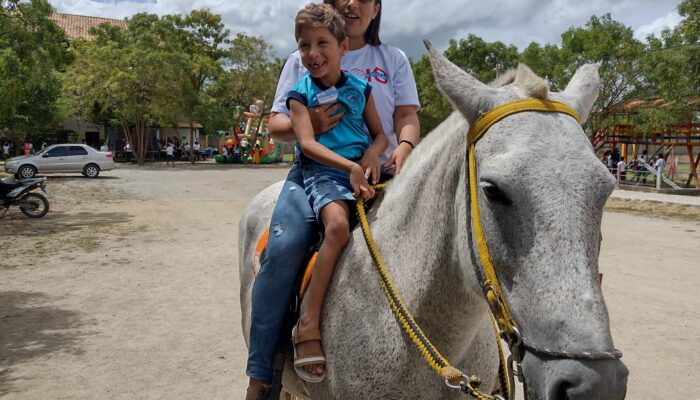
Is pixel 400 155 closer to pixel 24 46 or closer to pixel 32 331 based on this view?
pixel 32 331

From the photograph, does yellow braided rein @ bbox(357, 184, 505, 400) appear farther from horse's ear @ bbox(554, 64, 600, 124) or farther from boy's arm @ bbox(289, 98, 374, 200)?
horse's ear @ bbox(554, 64, 600, 124)

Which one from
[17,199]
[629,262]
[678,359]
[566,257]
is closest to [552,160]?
[566,257]

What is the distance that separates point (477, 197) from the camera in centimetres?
164

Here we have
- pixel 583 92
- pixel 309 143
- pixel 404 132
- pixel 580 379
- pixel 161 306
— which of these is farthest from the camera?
pixel 161 306

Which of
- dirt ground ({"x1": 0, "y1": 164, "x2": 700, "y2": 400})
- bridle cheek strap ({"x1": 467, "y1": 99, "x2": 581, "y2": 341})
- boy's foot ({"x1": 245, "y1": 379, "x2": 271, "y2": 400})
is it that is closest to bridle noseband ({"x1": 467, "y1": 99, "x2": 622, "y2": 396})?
bridle cheek strap ({"x1": 467, "y1": 99, "x2": 581, "y2": 341})

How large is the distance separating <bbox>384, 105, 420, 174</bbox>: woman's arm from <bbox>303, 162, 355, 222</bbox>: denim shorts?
0.26 metres

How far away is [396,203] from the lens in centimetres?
221

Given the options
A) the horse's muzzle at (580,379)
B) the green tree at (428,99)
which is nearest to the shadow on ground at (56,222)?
the horse's muzzle at (580,379)

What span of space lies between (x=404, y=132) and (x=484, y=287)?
4.10ft

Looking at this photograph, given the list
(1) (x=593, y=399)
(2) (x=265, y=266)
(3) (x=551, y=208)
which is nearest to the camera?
(1) (x=593, y=399)

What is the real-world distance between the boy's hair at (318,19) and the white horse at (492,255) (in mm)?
709

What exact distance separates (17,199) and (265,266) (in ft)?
44.7

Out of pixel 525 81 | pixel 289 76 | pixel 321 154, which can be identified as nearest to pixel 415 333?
pixel 321 154

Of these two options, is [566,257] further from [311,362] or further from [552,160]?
[311,362]
